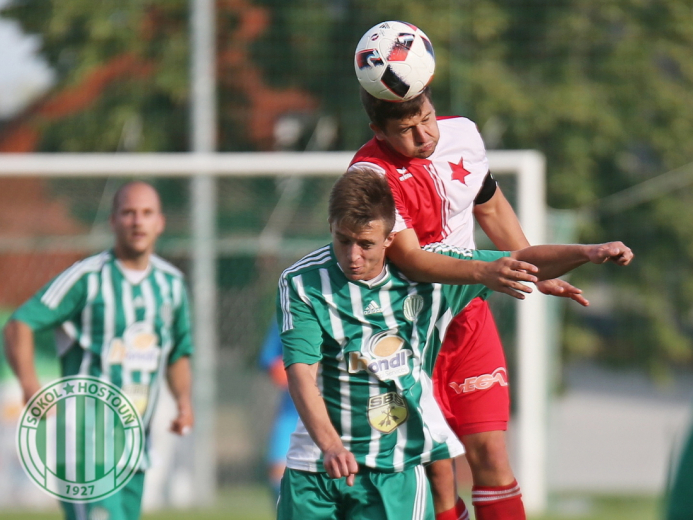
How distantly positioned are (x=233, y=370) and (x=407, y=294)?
498 centimetres

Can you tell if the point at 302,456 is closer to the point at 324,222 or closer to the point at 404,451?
the point at 404,451

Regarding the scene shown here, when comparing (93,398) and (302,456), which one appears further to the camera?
(93,398)

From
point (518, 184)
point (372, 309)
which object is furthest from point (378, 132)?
point (518, 184)

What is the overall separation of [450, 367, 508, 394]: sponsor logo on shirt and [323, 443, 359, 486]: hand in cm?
90

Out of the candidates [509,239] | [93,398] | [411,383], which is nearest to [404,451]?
[411,383]

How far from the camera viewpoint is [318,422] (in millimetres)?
3285

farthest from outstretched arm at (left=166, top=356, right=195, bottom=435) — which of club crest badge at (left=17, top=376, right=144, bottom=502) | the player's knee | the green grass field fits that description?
the green grass field

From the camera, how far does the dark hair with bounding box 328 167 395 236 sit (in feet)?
10.9

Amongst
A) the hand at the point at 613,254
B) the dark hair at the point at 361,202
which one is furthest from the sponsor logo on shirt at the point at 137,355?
the hand at the point at 613,254

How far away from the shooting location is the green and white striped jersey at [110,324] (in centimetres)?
472

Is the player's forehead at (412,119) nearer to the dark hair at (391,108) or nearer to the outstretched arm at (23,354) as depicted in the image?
the dark hair at (391,108)

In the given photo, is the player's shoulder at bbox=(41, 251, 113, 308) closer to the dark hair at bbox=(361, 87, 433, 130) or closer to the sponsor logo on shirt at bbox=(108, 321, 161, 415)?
the sponsor logo on shirt at bbox=(108, 321, 161, 415)

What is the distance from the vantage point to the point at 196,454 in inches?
314

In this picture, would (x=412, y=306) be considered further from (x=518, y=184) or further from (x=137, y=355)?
(x=518, y=184)
